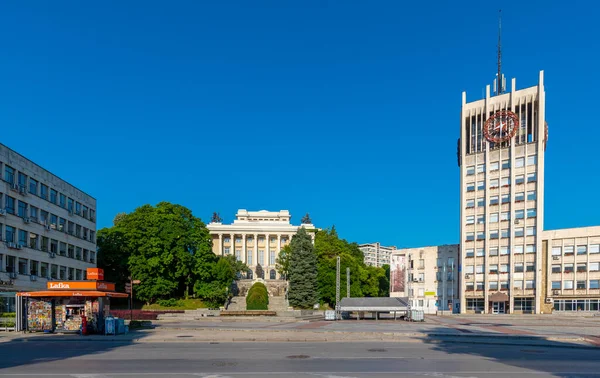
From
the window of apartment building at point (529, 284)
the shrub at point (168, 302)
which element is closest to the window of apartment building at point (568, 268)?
the window of apartment building at point (529, 284)

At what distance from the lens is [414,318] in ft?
166

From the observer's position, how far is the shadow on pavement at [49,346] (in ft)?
65.7

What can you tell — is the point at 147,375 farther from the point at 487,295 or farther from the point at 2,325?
the point at 487,295

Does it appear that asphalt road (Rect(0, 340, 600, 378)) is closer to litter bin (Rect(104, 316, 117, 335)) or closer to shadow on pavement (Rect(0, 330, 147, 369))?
shadow on pavement (Rect(0, 330, 147, 369))

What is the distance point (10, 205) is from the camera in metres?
51.1

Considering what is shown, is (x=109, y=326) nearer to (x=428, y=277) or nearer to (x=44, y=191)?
(x=44, y=191)

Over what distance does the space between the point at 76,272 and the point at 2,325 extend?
1289 inches

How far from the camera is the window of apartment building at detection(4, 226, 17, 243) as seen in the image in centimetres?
4997

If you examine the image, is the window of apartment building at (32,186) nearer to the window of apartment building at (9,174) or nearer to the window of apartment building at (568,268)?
the window of apartment building at (9,174)

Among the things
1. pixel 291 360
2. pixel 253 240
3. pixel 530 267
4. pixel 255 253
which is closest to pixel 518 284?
pixel 530 267

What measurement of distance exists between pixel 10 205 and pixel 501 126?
69.4 metres

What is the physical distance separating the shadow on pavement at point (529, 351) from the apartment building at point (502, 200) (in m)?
54.5

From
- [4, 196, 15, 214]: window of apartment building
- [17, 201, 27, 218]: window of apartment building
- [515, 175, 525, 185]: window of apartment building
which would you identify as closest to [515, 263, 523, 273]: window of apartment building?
[515, 175, 525, 185]: window of apartment building

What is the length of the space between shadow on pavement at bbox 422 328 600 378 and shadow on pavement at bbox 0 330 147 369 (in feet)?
51.1
